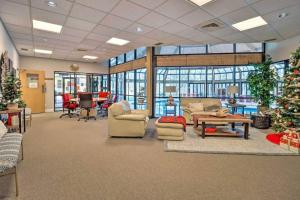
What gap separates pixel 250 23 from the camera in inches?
189

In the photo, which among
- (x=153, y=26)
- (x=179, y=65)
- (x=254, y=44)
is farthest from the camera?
(x=179, y=65)

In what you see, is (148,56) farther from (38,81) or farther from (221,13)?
(38,81)

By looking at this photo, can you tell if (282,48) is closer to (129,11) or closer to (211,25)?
(211,25)

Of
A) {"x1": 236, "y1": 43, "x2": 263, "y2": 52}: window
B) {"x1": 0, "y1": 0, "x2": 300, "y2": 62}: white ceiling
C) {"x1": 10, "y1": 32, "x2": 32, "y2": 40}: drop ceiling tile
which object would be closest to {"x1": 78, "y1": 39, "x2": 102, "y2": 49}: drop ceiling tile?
{"x1": 0, "y1": 0, "x2": 300, "y2": 62}: white ceiling

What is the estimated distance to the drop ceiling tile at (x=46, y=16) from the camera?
4.14 m

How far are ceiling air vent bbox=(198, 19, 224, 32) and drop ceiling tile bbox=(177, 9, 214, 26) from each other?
0.65 ft

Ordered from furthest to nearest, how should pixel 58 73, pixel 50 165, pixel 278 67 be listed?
pixel 58 73, pixel 278 67, pixel 50 165

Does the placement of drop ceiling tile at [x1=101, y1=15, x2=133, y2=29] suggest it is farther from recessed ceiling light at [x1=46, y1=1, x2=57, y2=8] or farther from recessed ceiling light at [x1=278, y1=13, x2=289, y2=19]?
recessed ceiling light at [x1=278, y1=13, x2=289, y2=19]

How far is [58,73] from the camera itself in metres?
10.2

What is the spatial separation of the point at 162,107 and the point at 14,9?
632cm

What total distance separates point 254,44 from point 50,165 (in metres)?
7.77

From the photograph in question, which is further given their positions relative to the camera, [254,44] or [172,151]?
[254,44]

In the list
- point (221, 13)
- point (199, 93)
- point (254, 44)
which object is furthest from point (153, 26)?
point (254, 44)

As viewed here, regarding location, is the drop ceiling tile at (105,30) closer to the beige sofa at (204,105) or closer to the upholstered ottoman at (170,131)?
the upholstered ottoman at (170,131)
